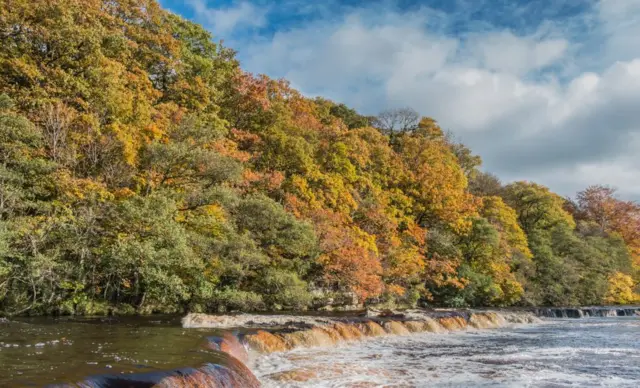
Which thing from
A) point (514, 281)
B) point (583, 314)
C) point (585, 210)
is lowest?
point (583, 314)

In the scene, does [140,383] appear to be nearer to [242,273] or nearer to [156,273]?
[156,273]

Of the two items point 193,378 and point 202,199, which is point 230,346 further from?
point 202,199

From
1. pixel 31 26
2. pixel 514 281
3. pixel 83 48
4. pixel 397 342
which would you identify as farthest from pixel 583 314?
pixel 31 26

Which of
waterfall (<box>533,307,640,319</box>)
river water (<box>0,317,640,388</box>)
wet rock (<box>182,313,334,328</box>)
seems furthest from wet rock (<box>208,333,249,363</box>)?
waterfall (<box>533,307,640,319</box>)

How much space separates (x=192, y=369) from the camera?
7324 mm

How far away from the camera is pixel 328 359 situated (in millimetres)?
11836

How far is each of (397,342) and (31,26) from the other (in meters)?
19.8

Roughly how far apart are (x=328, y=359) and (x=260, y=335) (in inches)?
82.4

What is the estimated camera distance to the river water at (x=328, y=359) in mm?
7555

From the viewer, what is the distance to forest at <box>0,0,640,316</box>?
1547 cm

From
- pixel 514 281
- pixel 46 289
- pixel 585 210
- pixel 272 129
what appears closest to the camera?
pixel 46 289

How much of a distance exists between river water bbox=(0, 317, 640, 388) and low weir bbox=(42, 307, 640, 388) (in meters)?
0.34

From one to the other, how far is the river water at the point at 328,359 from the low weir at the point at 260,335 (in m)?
0.34

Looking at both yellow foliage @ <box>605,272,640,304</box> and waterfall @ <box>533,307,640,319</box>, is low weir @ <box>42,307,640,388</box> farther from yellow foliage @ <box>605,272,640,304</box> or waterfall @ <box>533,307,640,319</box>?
yellow foliage @ <box>605,272,640,304</box>
